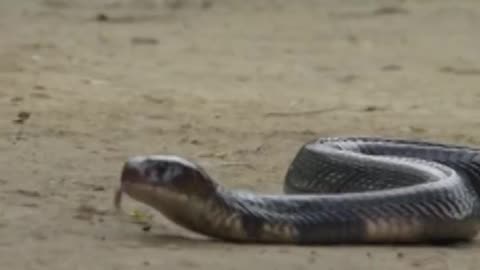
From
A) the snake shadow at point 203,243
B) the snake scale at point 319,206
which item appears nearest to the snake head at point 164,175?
the snake scale at point 319,206

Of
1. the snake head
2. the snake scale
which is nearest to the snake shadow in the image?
the snake scale

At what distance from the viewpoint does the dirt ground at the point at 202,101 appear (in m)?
7.39

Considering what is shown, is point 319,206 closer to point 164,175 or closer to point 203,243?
point 203,243

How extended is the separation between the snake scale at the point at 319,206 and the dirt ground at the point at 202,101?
0.09m

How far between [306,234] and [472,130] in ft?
16.0

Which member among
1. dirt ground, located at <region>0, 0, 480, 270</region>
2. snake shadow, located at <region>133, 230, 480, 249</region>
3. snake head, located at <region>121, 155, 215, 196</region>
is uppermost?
snake head, located at <region>121, 155, 215, 196</region>

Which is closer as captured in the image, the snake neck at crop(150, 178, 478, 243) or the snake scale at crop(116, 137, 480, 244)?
the snake scale at crop(116, 137, 480, 244)

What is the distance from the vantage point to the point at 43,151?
407 inches

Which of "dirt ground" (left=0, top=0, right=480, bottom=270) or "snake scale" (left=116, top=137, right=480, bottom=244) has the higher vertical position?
"snake scale" (left=116, top=137, right=480, bottom=244)

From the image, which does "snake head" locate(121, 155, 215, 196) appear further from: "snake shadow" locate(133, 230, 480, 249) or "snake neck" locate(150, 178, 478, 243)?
"snake shadow" locate(133, 230, 480, 249)

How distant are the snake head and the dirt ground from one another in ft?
0.70

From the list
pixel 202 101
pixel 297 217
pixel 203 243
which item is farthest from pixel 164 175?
pixel 202 101

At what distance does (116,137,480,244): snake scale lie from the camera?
7.36m

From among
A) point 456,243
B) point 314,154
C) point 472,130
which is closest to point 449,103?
point 472,130
